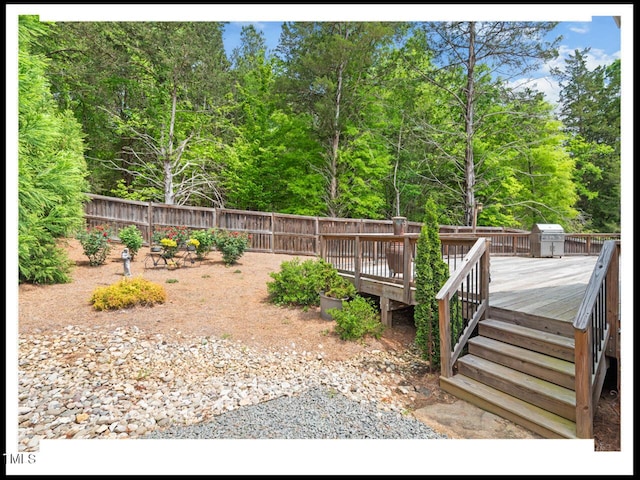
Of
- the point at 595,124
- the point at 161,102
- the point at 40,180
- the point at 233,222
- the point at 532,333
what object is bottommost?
the point at 532,333

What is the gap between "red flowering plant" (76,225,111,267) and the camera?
3.92 m

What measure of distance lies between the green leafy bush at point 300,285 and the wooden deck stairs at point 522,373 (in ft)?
6.00

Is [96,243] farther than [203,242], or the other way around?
[203,242]

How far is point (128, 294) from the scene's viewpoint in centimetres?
337

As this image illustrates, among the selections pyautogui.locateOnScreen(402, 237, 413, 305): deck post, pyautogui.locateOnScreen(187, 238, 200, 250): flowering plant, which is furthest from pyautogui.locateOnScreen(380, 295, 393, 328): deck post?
pyautogui.locateOnScreen(187, 238, 200, 250): flowering plant

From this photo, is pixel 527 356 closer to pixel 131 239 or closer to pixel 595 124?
pixel 595 124

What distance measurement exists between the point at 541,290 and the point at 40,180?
15.2 feet

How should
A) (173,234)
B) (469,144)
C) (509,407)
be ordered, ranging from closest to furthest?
1. (509,407)
2. (173,234)
3. (469,144)

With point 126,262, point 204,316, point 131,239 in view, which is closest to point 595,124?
point 204,316

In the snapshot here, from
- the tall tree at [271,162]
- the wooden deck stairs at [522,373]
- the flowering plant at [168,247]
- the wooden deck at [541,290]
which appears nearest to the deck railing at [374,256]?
the wooden deck at [541,290]

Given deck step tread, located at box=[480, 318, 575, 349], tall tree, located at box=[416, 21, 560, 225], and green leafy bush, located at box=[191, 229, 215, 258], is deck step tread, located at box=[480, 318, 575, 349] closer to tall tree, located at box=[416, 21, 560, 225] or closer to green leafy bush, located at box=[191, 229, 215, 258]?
tall tree, located at box=[416, 21, 560, 225]

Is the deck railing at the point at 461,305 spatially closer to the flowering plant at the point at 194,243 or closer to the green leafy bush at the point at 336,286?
the green leafy bush at the point at 336,286

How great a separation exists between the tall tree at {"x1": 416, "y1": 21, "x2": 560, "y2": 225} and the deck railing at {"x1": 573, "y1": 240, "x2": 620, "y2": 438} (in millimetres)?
2917
